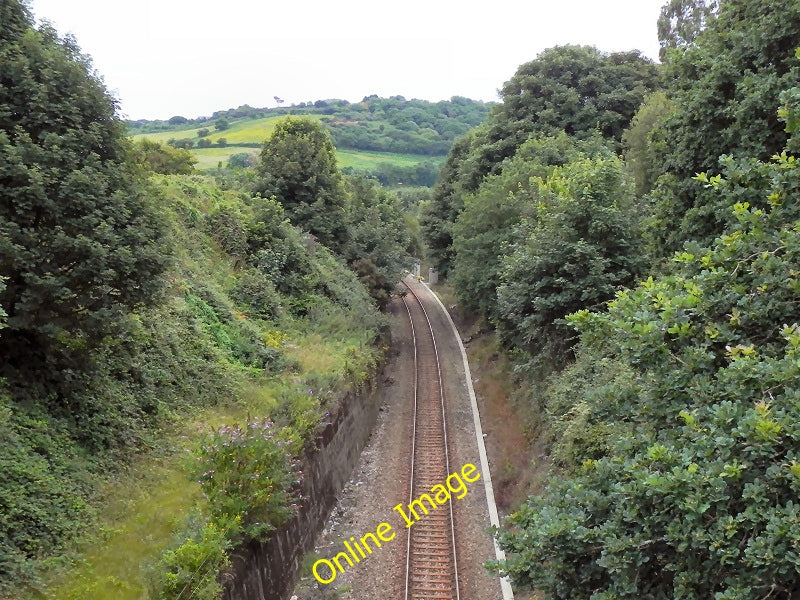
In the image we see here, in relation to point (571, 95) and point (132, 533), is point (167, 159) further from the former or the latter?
point (132, 533)

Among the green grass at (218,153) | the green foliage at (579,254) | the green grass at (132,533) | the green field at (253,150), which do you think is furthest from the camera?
the green field at (253,150)

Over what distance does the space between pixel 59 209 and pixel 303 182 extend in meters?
19.6

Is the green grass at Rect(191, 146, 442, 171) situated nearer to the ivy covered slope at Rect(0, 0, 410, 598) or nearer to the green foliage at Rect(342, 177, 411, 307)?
the green foliage at Rect(342, 177, 411, 307)

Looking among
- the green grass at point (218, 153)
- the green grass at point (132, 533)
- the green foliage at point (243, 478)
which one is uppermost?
the green grass at point (218, 153)

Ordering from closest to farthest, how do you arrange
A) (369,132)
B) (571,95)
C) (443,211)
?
(571,95) < (443,211) < (369,132)

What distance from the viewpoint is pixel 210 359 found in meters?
15.4

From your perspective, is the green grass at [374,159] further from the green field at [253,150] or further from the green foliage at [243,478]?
the green foliage at [243,478]

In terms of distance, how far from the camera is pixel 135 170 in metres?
10.2

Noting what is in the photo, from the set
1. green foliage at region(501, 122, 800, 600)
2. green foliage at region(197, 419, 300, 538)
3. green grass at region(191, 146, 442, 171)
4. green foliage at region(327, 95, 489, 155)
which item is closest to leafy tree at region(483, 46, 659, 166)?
green foliage at region(197, 419, 300, 538)

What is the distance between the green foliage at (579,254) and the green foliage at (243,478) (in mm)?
7536

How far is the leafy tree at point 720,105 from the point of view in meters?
9.62

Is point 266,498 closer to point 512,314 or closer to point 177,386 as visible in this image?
point 177,386

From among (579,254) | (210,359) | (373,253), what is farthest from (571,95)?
(210,359)

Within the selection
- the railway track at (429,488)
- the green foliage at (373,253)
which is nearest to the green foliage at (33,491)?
the railway track at (429,488)
